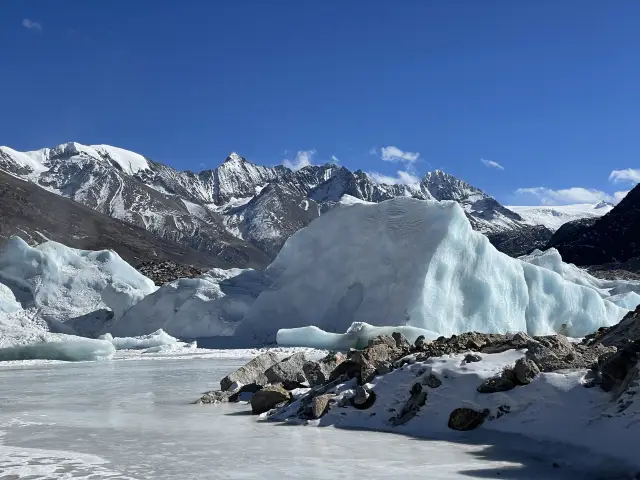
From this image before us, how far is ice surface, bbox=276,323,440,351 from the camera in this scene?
21.2 m

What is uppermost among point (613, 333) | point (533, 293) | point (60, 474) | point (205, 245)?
point (205, 245)

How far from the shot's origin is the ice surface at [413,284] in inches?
952

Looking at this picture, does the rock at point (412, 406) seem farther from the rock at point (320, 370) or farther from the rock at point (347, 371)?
the rock at point (320, 370)

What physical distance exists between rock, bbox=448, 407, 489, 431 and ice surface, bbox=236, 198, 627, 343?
15.4 m

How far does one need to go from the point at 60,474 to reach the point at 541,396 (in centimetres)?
501

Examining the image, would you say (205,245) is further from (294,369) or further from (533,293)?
(294,369)

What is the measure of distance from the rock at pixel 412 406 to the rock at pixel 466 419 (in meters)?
0.57

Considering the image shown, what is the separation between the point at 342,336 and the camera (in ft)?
74.9

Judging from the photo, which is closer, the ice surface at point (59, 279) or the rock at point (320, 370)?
the rock at point (320, 370)

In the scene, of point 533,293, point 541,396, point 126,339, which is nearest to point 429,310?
point 533,293

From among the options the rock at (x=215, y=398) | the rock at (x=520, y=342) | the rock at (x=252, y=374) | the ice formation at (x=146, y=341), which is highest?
the rock at (x=520, y=342)

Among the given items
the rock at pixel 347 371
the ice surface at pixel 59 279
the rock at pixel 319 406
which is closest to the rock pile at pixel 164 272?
the ice surface at pixel 59 279

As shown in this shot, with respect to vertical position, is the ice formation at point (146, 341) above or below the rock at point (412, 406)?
above

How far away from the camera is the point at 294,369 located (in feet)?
39.3
